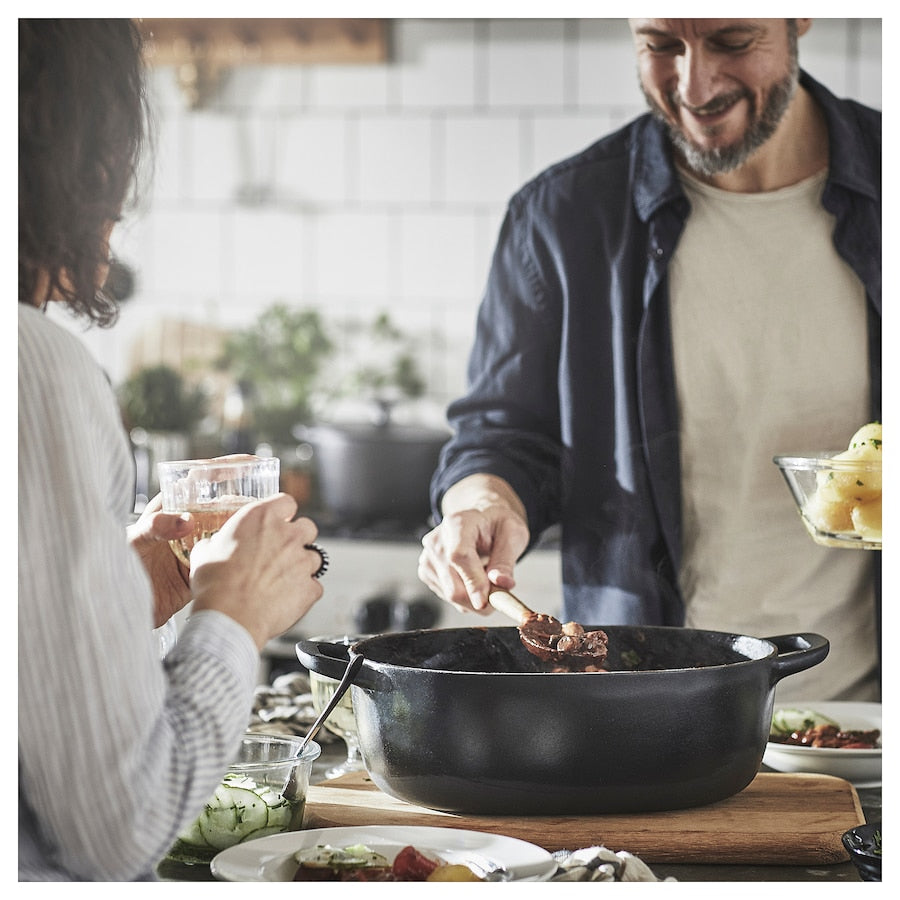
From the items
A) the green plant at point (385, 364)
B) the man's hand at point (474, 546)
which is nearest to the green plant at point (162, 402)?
the green plant at point (385, 364)

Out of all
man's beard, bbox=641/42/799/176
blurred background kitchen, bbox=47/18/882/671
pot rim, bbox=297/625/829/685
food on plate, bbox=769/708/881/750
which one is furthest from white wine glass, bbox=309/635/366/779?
blurred background kitchen, bbox=47/18/882/671

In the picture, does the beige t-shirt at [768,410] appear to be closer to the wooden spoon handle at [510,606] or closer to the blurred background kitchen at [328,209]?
the wooden spoon handle at [510,606]

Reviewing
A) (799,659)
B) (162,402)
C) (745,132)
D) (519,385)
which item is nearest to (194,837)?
(799,659)

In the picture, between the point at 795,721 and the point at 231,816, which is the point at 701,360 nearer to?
the point at 795,721

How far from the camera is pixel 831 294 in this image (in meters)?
1.43

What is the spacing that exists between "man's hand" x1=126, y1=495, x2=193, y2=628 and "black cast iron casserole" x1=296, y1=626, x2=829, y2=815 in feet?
0.41

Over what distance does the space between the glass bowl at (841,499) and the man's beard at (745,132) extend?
17.7 inches

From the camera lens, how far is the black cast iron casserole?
89 cm

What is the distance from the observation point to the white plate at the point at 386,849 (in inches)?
32.0

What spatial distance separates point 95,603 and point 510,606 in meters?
0.51

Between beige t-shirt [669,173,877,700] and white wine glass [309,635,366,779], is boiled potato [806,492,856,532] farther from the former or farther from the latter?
white wine glass [309,635,366,779]

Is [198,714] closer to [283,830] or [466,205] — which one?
[283,830]

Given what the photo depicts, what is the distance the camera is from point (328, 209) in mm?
2859

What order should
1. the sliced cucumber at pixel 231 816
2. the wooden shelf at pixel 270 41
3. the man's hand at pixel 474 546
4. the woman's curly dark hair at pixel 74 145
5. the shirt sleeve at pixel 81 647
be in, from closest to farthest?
the shirt sleeve at pixel 81 647, the woman's curly dark hair at pixel 74 145, the sliced cucumber at pixel 231 816, the man's hand at pixel 474 546, the wooden shelf at pixel 270 41
